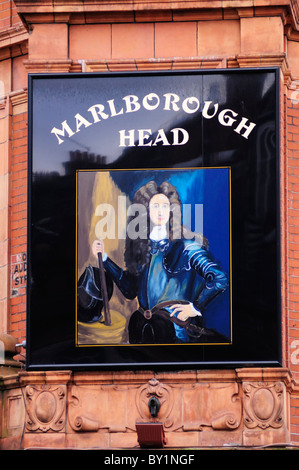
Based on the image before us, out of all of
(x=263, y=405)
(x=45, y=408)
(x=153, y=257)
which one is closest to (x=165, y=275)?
(x=153, y=257)

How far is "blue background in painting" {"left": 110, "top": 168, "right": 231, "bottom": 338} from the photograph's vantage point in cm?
2869

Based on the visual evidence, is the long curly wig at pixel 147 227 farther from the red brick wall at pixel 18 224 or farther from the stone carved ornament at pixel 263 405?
the stone carved ornament at pixel 263 405

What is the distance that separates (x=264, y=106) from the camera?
1141 inches

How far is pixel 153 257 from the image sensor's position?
94.7 ft

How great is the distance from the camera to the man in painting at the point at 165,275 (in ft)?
93.9

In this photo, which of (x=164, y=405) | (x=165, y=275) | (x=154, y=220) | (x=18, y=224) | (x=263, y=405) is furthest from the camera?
(x=18, y=224)

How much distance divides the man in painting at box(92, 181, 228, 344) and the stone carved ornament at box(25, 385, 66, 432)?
1158 millimetres

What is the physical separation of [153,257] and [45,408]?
234 cm

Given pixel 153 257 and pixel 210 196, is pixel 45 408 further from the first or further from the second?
pixel 210 196

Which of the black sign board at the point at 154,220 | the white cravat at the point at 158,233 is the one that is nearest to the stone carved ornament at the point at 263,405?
the black sign board at the point at 154,220

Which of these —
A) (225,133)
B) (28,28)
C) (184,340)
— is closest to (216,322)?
(184,340)

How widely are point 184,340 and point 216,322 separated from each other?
46 centimetres

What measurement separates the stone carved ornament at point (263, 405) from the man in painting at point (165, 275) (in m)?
0.74

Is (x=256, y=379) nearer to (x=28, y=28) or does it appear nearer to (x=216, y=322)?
(x=216, y=322)
